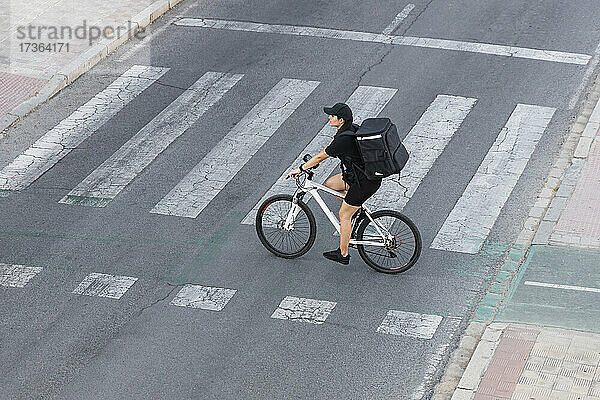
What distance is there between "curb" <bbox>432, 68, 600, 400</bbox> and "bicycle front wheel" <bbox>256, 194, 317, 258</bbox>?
2134mm

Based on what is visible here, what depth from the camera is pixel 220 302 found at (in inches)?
404

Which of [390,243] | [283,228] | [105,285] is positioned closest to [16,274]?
[105,285]

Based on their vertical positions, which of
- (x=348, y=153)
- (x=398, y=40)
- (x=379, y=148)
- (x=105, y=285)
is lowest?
(x=105, y=285)

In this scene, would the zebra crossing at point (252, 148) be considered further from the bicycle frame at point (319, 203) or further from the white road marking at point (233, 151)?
the bicycle frame at point (319, 203)

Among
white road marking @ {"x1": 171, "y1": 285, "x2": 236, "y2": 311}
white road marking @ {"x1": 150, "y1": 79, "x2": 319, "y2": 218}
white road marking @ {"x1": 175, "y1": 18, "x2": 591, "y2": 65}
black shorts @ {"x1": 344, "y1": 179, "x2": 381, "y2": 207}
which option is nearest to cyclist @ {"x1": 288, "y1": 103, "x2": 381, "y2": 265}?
black shorts @ {"x1": 344, "y1": 179, "x2": 381, "y2": 207}

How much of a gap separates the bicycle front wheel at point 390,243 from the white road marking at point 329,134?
5.56 feet

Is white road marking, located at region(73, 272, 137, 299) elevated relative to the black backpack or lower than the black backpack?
lower

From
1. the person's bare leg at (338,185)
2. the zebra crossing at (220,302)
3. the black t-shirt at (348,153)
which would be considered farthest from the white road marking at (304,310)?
the black t-shirt at (348,153)

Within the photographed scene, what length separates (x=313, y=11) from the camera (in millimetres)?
18188

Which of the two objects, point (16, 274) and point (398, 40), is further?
point (398, 40)

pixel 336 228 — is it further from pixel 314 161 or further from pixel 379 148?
pixel 379 148

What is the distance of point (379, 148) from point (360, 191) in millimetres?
643

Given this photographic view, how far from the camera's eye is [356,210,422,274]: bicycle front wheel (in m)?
10.5

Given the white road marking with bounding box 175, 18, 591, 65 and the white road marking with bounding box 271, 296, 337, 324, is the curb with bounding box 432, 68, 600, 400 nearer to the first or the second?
the white road marking with bounding box 175, 18, 591, 65
